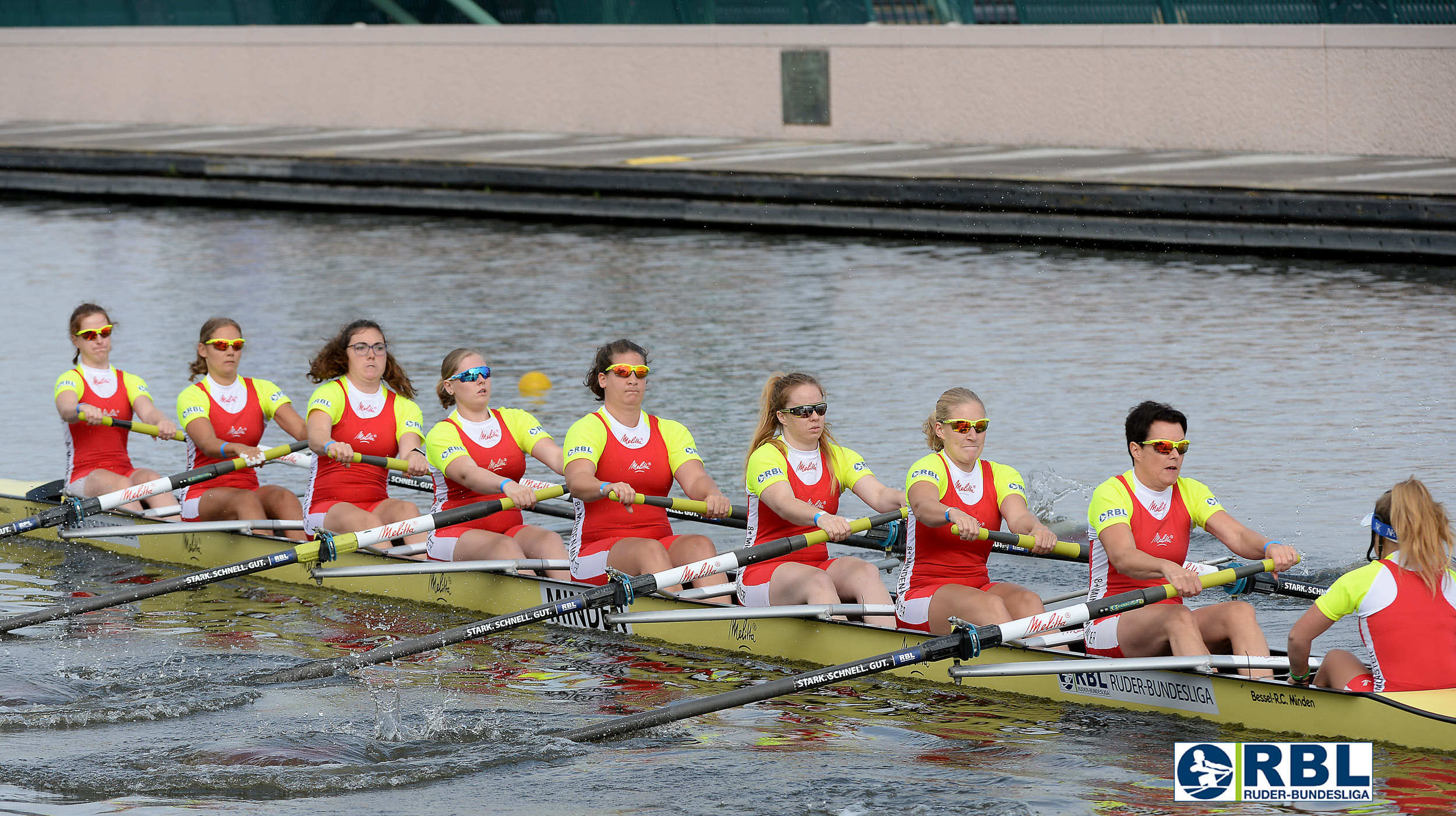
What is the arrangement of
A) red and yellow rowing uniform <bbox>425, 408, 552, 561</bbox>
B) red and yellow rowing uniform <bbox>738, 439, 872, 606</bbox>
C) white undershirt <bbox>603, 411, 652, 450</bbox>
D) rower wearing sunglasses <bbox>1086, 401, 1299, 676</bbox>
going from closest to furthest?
1. rower wearing sunglasses <bbox>1086, 401, 1299, 676</bbox>
2. red and yellow rowing uniform <bbox>738, 439, 872, 606</bbox>
3. white undershirt <bbox>603, 411, 652, 450</bbox>
4. red and yellow rowing uniform <bbox>425, 408, 552, 561</bbox>

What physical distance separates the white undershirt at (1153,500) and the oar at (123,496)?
16.7 feet

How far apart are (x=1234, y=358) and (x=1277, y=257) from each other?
4.50 m

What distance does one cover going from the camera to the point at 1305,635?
7.22m

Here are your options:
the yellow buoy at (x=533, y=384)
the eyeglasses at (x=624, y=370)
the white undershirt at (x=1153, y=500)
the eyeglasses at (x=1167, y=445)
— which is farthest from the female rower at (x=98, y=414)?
the eyeglasses at (x=1167, y=445)

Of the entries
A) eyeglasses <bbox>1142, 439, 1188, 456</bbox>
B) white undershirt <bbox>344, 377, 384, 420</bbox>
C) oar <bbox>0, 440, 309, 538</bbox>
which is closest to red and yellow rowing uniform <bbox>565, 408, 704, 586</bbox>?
white undershirt <bbox>344, 377, 384, 420</bbox>

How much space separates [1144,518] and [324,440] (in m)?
4.55

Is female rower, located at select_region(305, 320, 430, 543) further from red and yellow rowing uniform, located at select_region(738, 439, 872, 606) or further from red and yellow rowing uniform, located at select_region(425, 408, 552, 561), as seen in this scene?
red and yellow rowing uniform, located at select_region(738, 439, 872, 606)

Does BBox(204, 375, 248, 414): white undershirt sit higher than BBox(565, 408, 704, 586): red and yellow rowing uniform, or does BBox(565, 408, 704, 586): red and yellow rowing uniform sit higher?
BBox(204, 375, 248, 414): white undershirt

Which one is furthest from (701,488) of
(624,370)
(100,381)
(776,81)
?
(776,81)

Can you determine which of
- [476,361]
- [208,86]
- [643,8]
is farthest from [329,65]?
[476,361]

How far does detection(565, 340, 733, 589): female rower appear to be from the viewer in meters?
9.30

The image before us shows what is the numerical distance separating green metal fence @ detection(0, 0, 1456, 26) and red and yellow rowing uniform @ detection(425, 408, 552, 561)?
15.6m

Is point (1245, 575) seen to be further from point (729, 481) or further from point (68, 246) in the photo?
point (68, 246)

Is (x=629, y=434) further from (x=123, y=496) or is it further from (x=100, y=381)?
(x=100, y=381)
